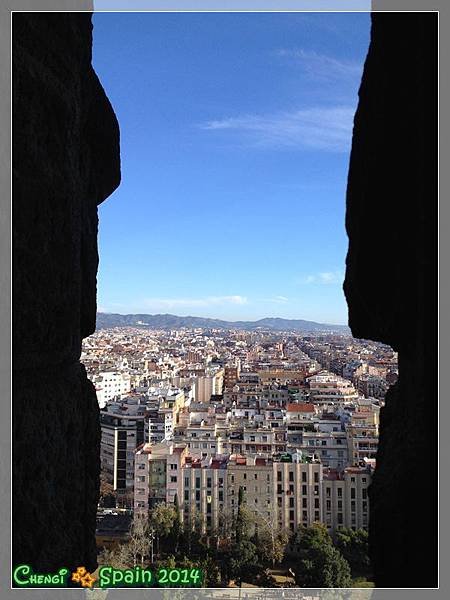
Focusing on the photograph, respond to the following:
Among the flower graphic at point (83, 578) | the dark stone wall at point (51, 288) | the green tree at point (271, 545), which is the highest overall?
the dark stone wall at point (51, 288)

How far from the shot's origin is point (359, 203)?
2.15 m

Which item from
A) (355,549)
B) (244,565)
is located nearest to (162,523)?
(244,565)

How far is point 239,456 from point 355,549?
17.8 feet

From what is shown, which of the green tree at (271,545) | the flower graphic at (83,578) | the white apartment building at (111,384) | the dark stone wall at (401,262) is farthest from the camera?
the white apartment building at (111,384)

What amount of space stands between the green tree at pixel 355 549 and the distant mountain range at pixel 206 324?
70.2m

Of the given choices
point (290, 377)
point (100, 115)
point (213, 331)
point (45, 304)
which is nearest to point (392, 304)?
point (45, 304)

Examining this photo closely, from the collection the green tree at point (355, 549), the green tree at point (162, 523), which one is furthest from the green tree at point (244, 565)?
the green tree at point (355, 549)

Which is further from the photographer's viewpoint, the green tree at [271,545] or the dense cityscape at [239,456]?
the dense cityscape at [239,456]

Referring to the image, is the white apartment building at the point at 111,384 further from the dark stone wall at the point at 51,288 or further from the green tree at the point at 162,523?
the dark stone wall at the point at 51,288

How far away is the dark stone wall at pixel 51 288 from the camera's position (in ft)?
5.42

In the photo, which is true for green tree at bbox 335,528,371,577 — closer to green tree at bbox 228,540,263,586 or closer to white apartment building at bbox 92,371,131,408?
green tree at bbox 228,540,263,586

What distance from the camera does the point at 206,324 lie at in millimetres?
102250

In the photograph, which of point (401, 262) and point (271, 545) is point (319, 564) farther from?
point (401, 262)

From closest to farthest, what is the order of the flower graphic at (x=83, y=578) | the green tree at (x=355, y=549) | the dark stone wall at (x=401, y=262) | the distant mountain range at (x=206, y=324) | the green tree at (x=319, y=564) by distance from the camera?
the dark stone wall at (x=401, y=262)
the flower graphic at (x=83, y=578)
the green tree at (x=319, y=564)
the green tree at (x=355, y=549)
the distant mountain range at (x=206, y=324)
